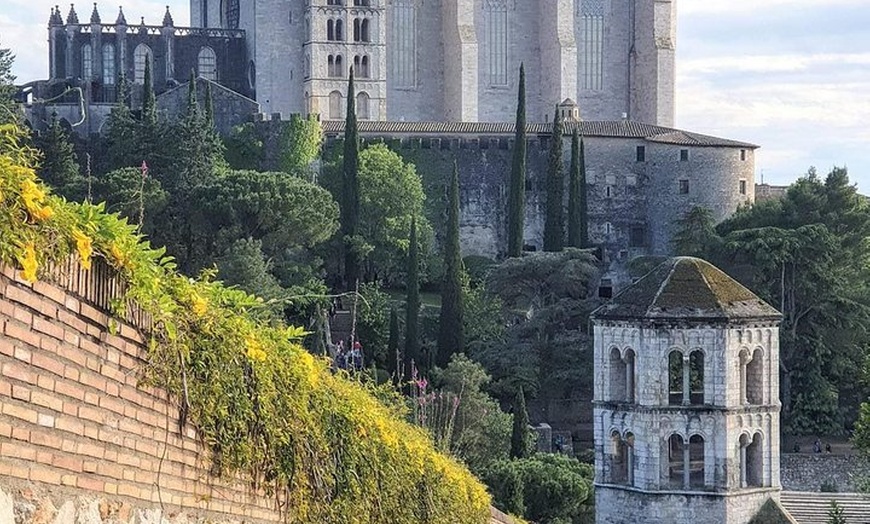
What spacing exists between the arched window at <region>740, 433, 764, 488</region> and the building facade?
3639 centimetres

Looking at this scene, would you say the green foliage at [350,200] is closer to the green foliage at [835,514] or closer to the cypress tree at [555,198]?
the cypress tree at [555,198]

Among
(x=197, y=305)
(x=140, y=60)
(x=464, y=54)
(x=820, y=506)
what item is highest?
(x=464, y=54)

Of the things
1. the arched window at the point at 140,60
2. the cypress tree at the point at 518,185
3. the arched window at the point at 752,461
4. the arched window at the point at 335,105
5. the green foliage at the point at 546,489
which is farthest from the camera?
the arched window at the point at 140,60

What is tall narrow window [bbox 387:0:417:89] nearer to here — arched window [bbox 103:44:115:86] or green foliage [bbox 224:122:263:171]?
arched window [bbox 103:44:115:86]

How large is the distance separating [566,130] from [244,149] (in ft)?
34.7

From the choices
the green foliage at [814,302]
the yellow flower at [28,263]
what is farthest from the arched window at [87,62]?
the yellow flower at [28,263]

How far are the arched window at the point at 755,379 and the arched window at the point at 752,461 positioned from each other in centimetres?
69

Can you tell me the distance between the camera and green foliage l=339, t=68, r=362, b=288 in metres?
53.8

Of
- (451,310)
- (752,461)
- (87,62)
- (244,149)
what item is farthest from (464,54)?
(752,461)

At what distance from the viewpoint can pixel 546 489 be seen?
118 ft

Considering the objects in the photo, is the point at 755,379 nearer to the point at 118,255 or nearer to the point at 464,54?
the point at 118,255

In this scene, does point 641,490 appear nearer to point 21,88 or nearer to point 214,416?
point 214,416

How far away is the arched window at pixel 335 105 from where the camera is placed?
68062 mm

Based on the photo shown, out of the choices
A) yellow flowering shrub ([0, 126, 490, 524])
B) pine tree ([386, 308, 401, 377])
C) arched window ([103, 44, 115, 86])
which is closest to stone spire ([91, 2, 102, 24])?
arched window ([103, 44, 115, 86])
